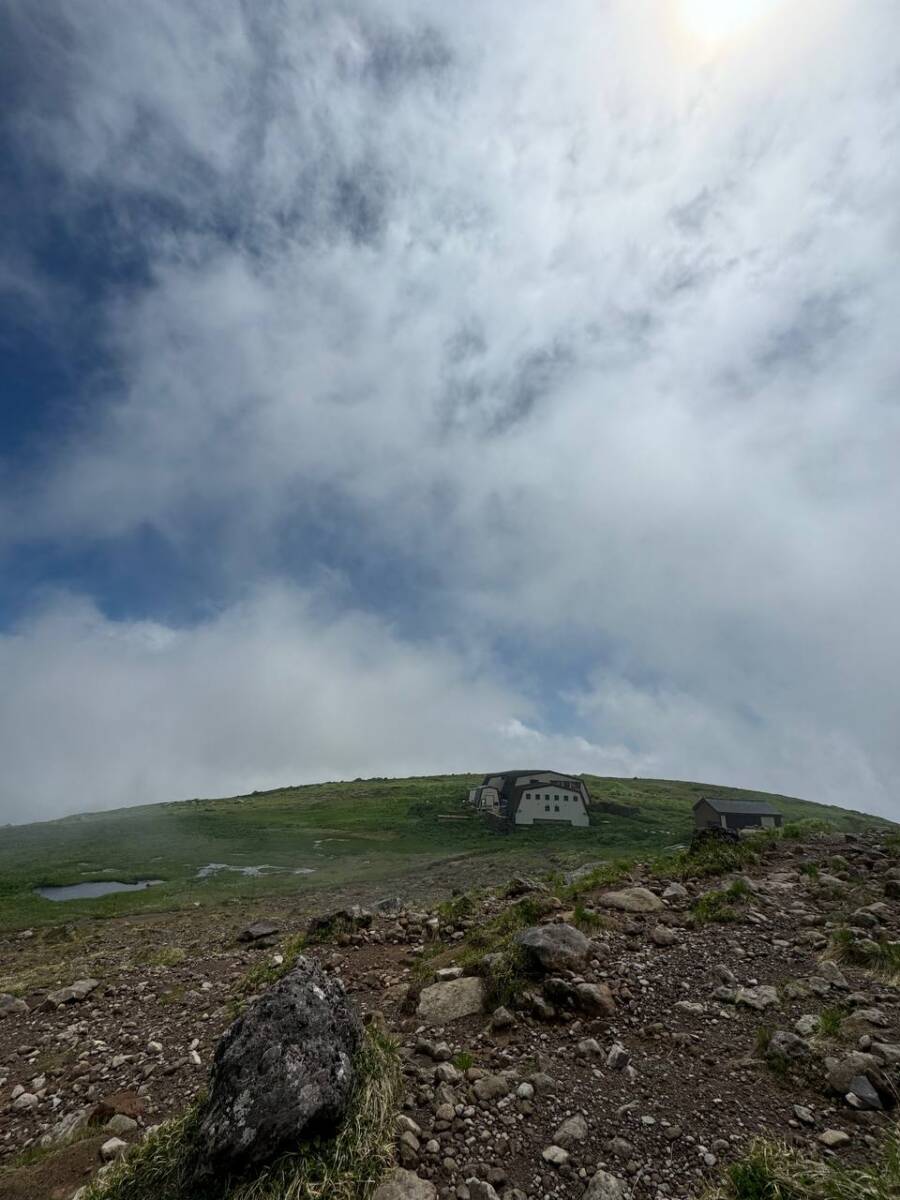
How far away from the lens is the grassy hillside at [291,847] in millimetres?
→ 35812

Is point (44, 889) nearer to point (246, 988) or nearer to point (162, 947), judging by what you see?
point (162, 947)

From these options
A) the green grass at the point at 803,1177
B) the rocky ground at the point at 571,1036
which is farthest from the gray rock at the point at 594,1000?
the green grass at the point at 803,1177

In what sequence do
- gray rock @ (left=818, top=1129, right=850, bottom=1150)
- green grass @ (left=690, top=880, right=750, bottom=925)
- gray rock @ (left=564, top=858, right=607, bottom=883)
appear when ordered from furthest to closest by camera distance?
gray rock @ (left=564, top=858, right=607, bottom=883)
green grass @ (left=690, top=880, right=750, bottom=925)
gray rock @ (left=818, top=1129, right=850, bottom=1150)

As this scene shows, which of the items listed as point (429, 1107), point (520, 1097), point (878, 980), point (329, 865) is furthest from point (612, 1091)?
point (329, 865)

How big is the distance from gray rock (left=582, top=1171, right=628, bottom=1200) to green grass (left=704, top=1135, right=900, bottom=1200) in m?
0.77

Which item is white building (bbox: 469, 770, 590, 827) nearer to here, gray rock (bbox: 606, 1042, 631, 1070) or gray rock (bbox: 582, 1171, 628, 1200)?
gray rock (bbox: 606, 1042, 631, 1070)

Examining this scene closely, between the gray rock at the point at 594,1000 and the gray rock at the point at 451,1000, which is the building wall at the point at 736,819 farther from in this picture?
the gray rock at the point at 594,1000

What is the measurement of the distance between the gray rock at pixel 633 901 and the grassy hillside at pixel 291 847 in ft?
85.6

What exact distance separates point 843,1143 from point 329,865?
46.0 m

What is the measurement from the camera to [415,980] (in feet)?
36.1

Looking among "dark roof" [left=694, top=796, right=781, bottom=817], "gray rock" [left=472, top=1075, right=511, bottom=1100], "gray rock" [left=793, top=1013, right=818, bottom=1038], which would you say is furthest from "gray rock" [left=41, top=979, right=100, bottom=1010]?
"dark roof" [left=694, top=796, right=781, bottom=817]

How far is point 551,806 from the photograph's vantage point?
278 ft

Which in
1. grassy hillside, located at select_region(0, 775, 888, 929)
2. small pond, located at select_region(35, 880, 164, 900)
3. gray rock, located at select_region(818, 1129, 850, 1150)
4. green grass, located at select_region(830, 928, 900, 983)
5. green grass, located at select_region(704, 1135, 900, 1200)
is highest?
grassy hillside, located at select_region(0, 775, 888, 929)

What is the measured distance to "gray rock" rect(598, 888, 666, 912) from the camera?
41.1 feet
